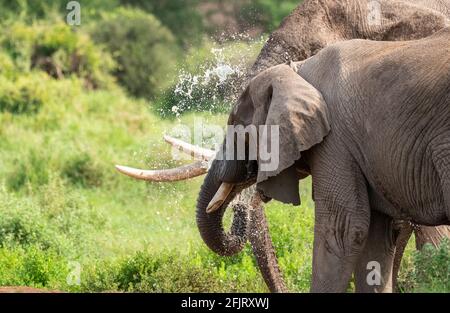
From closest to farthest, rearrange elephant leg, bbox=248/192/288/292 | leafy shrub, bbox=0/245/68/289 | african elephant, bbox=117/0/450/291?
1. elephant leg, bbox=248/192/288/292
2. african elephant, bbox=117/0/450/291
3. leafy shrub, bbox=0/245/68/289

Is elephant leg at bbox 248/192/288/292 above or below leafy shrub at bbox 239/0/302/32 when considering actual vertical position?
below

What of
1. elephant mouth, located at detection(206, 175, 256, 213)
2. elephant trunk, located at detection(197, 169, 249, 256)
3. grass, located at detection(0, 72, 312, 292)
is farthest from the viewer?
grass, located at detection(0, 72, 312, 292)

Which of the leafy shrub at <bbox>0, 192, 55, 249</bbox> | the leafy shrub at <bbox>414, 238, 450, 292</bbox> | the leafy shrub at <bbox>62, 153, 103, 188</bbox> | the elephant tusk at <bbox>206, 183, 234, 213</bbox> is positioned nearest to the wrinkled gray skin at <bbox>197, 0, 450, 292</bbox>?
the elephant tusk at <bbox>206, 183, 234, 213</bbox>

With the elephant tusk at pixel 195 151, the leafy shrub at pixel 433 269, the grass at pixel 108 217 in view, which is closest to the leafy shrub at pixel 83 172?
the grass at pixel 108 217

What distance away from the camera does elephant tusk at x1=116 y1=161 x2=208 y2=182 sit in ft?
26.2

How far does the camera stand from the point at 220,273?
8281 mm

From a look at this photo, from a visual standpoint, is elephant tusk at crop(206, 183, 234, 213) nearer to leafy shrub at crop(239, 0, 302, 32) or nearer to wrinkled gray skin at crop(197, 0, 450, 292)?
wrinkled gray skin at crop(197, 0, 450, 292)

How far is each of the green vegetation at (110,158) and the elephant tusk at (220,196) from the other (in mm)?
842

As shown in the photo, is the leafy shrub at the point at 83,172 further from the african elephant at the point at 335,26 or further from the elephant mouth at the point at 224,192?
the elephant mouth at the point at 224,192

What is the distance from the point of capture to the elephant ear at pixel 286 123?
6.27m

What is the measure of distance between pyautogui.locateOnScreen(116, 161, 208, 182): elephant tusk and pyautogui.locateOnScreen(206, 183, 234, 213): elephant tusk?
108 centimetres

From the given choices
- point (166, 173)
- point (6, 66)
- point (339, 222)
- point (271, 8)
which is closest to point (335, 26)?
point (166, 173)
